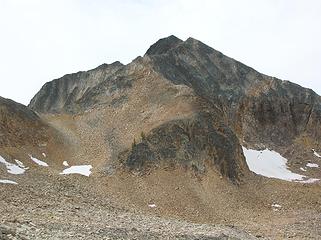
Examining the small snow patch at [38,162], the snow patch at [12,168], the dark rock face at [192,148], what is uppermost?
the dark rock face at [192,148]

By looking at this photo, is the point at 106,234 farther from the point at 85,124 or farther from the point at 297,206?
the point at 85,124

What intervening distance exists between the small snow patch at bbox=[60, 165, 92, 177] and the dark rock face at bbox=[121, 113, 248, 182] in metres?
3.31

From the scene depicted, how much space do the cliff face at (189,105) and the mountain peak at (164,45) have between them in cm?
15

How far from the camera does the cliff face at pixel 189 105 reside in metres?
49.5

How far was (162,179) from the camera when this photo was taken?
44.2 meters

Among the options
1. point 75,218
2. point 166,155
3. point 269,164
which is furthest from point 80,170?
point 269,164

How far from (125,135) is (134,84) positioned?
11.8m

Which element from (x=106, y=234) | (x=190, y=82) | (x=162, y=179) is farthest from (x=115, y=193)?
(x=190, y=82)

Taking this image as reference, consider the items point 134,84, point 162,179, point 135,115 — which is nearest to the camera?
point 162,179

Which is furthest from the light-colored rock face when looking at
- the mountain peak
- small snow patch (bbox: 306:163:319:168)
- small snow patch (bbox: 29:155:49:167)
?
small snow patch (bbox: 306:163:319:168)

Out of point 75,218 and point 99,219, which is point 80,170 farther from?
point 75,218

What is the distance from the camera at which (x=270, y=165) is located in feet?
194

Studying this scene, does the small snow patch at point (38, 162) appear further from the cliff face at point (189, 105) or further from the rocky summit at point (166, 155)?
the cliff face at point (189, 105)

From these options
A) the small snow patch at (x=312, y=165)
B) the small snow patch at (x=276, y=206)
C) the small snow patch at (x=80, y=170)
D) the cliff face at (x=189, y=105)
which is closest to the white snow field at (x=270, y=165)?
the cliff face at (x=189, y=105)
